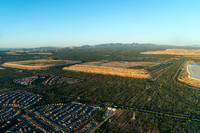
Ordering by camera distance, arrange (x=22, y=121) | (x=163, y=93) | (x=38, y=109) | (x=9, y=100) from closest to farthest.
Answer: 1. (x=22, y=121)
2. (x=38, y=109)
3. (x=9, y=100)
4. (x=163, y=93)

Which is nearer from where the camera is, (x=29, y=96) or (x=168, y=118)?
(x=168, y=118)

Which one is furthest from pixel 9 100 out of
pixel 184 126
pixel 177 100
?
pixel 177 100

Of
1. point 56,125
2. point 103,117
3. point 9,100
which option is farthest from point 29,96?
point 103,117

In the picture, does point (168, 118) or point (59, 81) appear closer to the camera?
point (168, 118)

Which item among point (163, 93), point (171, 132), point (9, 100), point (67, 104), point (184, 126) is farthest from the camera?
point (163, 93)

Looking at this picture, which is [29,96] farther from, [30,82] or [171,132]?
[171,132]

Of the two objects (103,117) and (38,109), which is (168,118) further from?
(38,109)

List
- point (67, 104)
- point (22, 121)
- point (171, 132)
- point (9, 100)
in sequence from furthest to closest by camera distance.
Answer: point (9, 100) < point (67, 104) < point (22, 121) < point (171, 132)

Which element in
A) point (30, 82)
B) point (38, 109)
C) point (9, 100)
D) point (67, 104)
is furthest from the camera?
point (30, 82)
